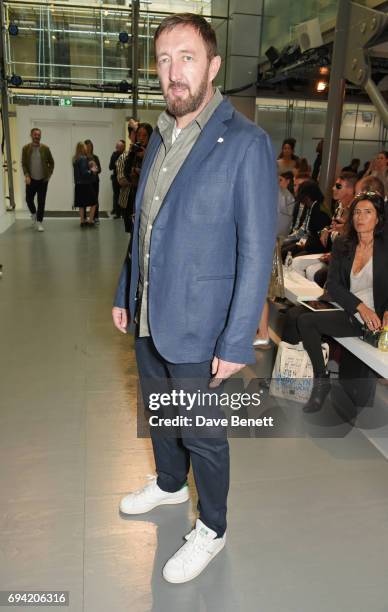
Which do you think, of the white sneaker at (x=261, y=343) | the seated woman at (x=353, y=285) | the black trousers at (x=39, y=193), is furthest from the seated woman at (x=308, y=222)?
the black trousers at (x=39, y=193)

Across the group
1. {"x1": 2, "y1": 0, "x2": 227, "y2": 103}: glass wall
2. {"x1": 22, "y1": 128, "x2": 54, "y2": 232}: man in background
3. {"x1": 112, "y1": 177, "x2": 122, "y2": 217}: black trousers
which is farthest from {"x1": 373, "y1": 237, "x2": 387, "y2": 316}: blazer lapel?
{"x1": 2, "y1": 0, "x2": 227, "y2": 103}: glass wall

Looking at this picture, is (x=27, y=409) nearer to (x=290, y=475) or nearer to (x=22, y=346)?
(x=22, y=346)

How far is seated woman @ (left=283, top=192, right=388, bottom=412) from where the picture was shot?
310cm

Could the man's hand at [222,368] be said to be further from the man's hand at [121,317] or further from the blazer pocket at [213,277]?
the man's hand at [121,317]

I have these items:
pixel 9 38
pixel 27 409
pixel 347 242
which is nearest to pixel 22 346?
pixel 27 409

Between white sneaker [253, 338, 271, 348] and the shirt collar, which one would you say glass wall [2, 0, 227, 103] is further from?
the shirt collar

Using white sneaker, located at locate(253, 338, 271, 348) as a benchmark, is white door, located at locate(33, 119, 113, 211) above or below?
above

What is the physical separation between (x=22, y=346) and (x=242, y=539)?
2519 mm

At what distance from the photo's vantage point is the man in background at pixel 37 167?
962 centimetres

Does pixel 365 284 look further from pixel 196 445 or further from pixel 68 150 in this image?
pixel 68 150

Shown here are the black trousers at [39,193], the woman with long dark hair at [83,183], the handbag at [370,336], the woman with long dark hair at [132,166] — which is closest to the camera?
the handbag at [370,336]

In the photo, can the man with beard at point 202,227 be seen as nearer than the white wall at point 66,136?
Yes

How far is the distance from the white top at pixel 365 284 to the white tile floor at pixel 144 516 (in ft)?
2.76

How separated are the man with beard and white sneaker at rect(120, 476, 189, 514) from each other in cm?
49
